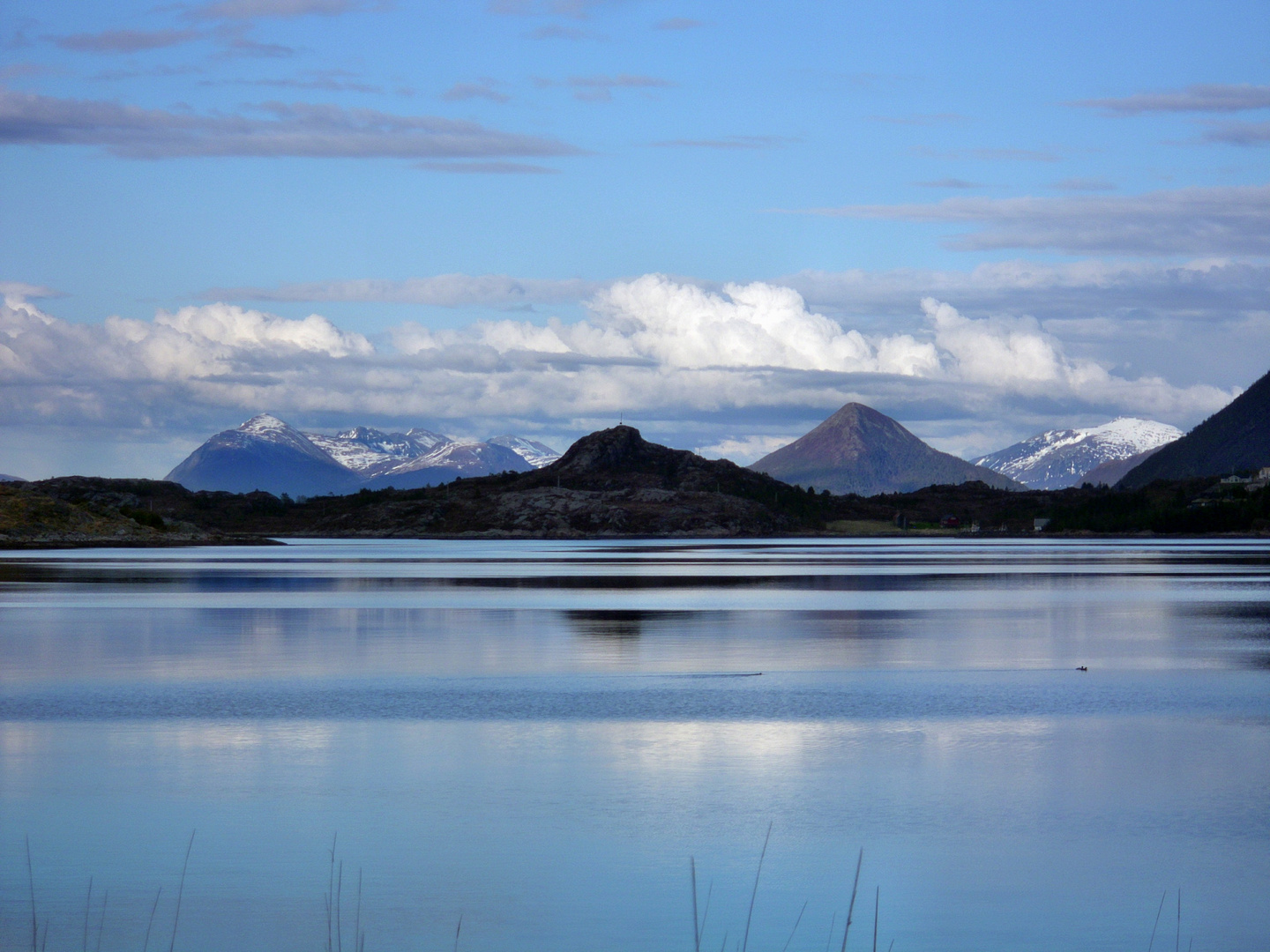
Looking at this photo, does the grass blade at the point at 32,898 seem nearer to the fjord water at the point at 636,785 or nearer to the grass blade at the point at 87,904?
the fjord water at the point at 636,785

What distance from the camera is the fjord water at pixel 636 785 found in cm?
1800

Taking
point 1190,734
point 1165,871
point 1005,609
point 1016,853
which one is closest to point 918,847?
point 1016,853

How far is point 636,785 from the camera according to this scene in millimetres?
25953

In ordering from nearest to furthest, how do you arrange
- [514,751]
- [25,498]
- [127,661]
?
[514,751]
[127,661]
[25,498]

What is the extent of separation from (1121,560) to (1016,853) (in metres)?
154

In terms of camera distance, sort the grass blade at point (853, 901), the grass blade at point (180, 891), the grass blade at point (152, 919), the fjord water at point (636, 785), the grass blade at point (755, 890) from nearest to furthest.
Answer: the grass blade at point (853, 901), the grass blade at point (152, 919), the grass blade at point (180, 891), the grass blade at point (755, 890), the fjord water at point (636, 785)

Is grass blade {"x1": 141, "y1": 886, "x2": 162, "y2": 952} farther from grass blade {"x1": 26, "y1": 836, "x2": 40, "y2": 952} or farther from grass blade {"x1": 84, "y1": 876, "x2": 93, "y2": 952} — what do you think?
grass blade {"x1": 26, "y1": 836, "x2": 40, "y2": 952}

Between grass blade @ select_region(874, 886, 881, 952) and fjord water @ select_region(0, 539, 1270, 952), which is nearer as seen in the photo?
grass blade @ select_region(874, 886, 881, 952)

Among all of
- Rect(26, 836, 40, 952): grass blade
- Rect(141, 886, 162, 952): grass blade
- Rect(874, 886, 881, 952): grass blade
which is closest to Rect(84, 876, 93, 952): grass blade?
Rect(26, 836, 40, 952): grass blade

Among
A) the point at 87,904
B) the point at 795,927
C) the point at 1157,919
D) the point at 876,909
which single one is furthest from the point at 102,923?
the point at 1157,919

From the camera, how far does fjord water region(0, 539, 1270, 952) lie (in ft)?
59.1

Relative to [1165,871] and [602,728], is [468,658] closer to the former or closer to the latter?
[602,728]

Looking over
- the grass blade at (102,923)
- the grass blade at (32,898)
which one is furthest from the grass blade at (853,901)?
the grass blade at (32,898)

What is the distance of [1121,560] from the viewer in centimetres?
16588
